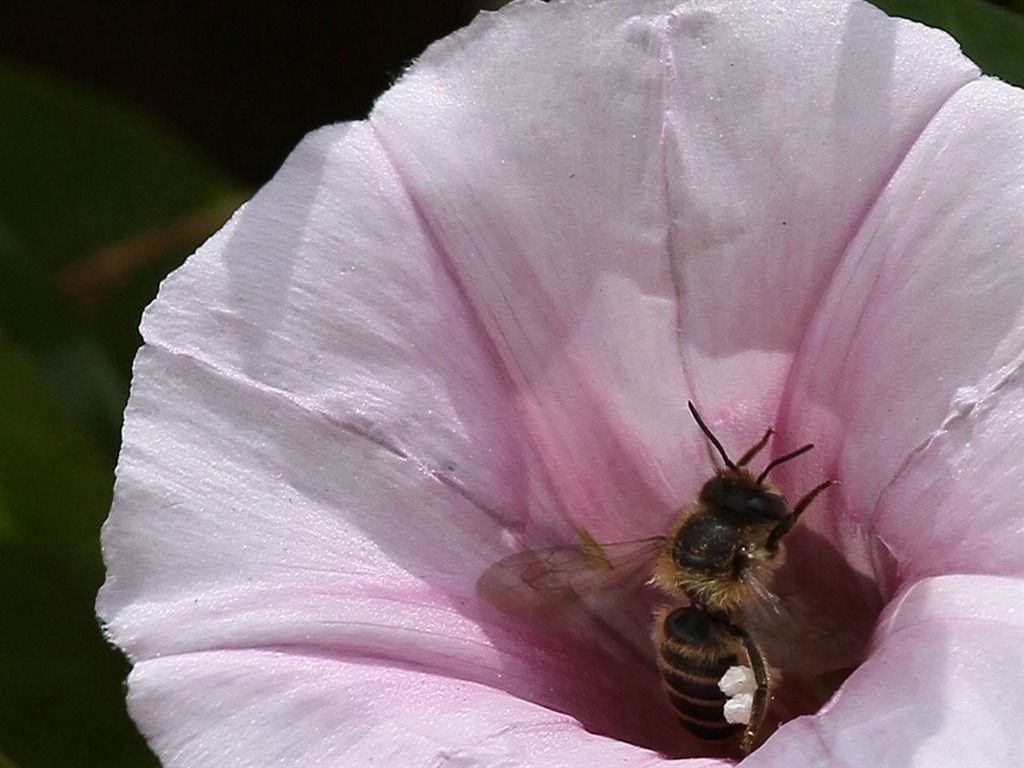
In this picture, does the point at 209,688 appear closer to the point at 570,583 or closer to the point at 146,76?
the point at 570,583

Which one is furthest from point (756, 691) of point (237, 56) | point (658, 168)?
point (237, 56)

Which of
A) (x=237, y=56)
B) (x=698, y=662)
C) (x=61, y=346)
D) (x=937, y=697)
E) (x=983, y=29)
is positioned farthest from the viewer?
(x=237, y=56)

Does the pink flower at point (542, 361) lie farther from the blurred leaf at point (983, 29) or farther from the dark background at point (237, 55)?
the dark background at point (237, 55)

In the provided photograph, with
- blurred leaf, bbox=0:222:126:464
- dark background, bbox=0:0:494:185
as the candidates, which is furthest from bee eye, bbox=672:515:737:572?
dark background, bbox=0:0:494:185

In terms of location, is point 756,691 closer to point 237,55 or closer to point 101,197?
point 101,197

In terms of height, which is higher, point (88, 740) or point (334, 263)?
point (334, 263)

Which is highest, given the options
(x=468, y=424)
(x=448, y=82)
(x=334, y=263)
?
(x=448, y=82)

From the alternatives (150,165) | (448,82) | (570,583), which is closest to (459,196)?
(448,82)

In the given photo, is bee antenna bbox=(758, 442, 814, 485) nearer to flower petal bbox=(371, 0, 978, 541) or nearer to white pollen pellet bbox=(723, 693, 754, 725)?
flower petal bbox=(371, 0, 978, 541)
